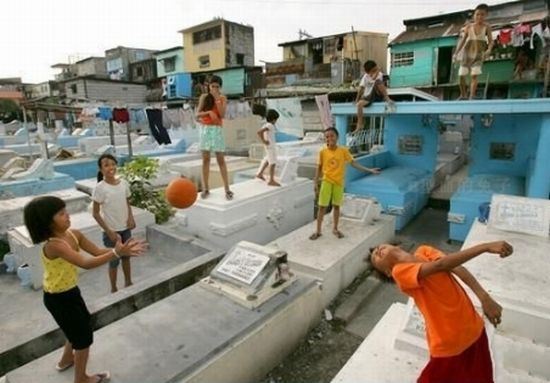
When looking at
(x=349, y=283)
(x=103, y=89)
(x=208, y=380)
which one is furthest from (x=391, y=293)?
(x=103, y=89)

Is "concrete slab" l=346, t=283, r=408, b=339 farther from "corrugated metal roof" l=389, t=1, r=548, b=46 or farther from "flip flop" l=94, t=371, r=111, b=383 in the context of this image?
"corrugated metal roof" l=389, t=1, r=548, b=46

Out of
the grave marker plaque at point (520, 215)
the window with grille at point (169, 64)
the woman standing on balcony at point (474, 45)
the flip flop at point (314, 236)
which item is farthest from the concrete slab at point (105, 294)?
the window with grille at point (169, 64)

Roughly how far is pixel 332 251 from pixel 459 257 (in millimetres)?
3604

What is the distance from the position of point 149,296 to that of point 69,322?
6.21 feet

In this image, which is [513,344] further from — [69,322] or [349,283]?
[69,322]

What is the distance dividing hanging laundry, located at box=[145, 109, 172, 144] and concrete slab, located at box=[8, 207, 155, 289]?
18.2 feet

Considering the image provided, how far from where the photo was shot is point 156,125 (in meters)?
11.9

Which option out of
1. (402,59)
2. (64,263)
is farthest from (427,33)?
(64,263)

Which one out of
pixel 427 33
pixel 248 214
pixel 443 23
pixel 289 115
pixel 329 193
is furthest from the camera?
pixel 443 23

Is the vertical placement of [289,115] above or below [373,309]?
above

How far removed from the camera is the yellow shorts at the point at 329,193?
19.5 ft

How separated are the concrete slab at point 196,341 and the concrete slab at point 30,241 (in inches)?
110

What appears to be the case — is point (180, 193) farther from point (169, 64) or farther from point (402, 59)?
point (169, 64)

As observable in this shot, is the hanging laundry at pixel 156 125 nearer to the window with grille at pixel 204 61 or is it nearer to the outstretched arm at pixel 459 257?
the outstretched arm at pixel 459 257
